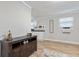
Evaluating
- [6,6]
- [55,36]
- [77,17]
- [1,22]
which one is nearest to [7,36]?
[1,22]

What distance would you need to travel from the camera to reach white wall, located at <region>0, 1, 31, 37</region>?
363cm

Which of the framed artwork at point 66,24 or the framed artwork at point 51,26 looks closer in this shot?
the framed artwork at point 66,24

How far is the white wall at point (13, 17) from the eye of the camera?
3.63 meters

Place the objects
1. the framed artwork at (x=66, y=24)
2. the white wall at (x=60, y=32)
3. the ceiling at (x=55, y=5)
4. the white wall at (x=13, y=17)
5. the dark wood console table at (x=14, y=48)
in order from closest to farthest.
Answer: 1. the dark wood console table at (x=14, y=48)
2. the white wall at (x=13, y=17)
3. the ceiling at (x=55, y=5)
4. the white wall at (x=60, y=32)
5. the framed artwork at (x=66, y=24)

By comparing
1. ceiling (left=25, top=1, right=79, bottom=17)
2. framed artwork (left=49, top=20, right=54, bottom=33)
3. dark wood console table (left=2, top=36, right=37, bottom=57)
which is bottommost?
dark wood console table (left=2, top=36, right=37, bottom=57)

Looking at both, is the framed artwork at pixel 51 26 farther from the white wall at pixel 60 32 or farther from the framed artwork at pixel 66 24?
the framed artwork at pixel 66 24

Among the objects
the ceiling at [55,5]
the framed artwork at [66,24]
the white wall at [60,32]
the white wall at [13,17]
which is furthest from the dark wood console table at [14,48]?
the framed artwork at [66,24]

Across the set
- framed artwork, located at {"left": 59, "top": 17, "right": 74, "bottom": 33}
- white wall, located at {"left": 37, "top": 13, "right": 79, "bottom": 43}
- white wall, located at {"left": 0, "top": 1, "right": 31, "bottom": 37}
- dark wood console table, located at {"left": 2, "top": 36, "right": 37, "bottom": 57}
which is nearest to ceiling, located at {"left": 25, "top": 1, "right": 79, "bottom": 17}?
white wall, located at {"left": 0, "top": 1, "right": 31, "bottom": 37}

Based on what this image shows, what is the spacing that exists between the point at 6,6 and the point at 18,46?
52.6 inches

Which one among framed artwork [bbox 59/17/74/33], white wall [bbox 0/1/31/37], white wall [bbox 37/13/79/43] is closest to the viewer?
white wall [bbox 0/1/31/37]

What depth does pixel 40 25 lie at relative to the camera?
1038 cm

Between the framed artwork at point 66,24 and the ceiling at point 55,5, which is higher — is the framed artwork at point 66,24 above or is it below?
below

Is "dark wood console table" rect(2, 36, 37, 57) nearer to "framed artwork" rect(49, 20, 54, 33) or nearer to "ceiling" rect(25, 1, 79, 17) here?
"ceiling" rect(25, 1, 79, 17)

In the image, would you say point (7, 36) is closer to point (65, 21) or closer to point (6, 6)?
point (6, 6)
